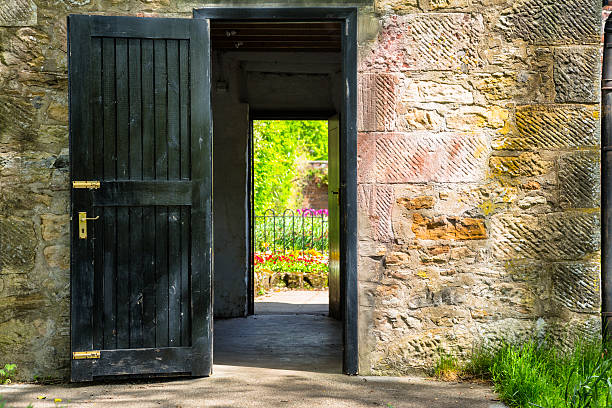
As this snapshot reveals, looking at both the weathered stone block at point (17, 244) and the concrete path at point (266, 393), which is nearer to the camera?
the concrete path at point (266, 393)

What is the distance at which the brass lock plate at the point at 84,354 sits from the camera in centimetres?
422

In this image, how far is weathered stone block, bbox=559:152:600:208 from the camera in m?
4.50

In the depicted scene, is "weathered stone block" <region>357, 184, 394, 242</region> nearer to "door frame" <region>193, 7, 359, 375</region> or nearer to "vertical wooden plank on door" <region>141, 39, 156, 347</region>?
"door frame" <region>193, 7, 359, 375</region>

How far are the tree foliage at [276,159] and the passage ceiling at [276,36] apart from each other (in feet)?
19.3

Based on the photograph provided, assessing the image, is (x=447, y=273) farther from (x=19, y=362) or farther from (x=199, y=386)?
(x=19, y=362)

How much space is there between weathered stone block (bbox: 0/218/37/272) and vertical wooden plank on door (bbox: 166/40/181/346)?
951mm

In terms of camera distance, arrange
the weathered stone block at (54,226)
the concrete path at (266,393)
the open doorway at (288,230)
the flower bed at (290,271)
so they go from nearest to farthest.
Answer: the concrete path at (266,393), the weathered stone block at (54,226), the open doorway at (288,230), the flower bed at (290,271)

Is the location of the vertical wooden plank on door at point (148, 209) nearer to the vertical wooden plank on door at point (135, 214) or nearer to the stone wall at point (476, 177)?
the vertical wooden plank on door at point (135, 214)

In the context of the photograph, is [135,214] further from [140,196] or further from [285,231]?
[285,231]

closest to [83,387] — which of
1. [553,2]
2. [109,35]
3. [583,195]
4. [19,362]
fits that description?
[19,362]

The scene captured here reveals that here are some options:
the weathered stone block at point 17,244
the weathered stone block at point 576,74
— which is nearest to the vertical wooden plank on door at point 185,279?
the weathered stone block at point 17,244

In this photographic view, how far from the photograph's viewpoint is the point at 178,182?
4309 millimetres

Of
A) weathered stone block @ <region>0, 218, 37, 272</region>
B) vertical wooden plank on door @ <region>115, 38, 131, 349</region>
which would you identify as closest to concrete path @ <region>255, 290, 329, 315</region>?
vertical wooden plank on door @ <region>115, 38, 131, 349</region>

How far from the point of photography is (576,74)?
4.50 m
